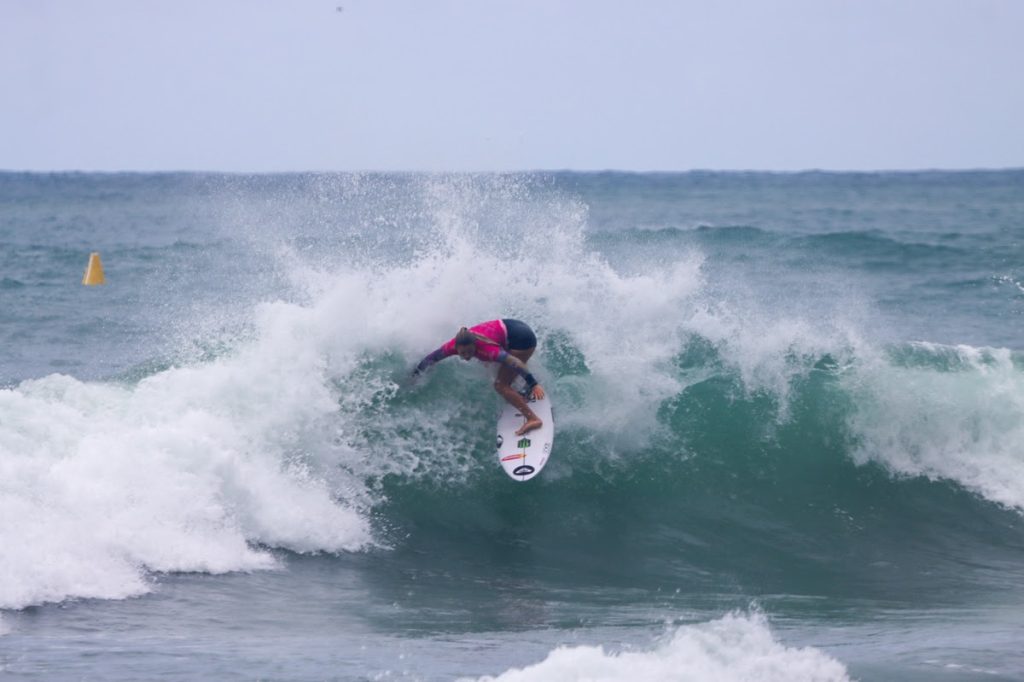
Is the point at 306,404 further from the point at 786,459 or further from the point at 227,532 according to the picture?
the point at 786,459

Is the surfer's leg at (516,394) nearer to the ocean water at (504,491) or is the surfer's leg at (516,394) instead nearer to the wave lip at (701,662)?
the ocean water at (504,491)

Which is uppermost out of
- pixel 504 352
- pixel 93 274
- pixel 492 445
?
pixel 93 274

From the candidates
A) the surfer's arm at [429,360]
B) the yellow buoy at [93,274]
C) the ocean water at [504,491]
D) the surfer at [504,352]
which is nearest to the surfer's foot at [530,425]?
the surfer at [504,352]

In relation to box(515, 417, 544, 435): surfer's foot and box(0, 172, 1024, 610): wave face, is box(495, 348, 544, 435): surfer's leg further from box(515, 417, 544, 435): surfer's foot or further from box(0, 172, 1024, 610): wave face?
box(0, 172, 1024, 610): wave face

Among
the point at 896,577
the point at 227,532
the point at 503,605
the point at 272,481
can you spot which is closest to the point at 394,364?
the point at 272,481

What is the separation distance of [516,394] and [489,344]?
23.8 inches

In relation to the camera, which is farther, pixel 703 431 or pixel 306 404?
pixel 703 431

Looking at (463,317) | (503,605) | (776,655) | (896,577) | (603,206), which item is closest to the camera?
(776,655)

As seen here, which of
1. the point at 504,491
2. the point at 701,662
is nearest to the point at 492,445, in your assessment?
the point at 504,491

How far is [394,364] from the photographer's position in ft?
39.4

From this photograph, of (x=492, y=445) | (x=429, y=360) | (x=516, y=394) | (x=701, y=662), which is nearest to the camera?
(x=701, y=662)

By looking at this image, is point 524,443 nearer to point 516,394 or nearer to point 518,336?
point 516,394

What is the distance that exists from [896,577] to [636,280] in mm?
4227

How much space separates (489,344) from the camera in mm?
10977
